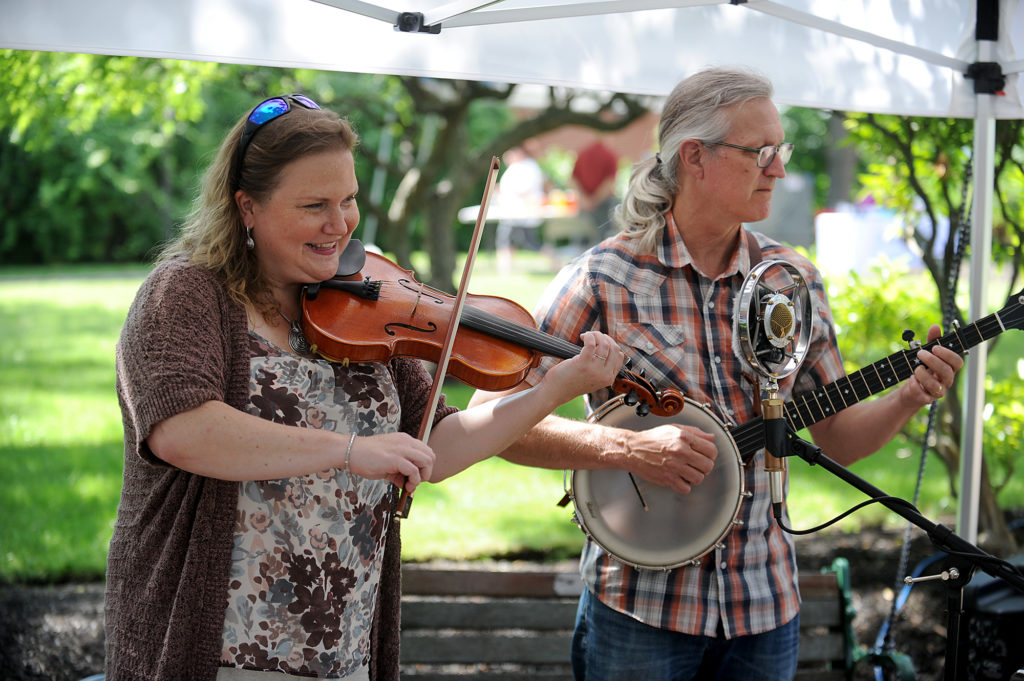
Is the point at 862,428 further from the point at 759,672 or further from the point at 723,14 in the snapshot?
the point at 723,14

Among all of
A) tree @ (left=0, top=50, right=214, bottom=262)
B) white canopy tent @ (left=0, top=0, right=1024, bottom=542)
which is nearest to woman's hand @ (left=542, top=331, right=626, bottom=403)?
white canopy tent @ (left=0, top=0, right=1024, bottom=542)

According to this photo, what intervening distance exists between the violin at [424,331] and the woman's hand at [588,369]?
4.0 inches

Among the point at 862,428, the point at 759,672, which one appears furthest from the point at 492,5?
the point at 759,672

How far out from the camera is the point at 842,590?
3.22 meters

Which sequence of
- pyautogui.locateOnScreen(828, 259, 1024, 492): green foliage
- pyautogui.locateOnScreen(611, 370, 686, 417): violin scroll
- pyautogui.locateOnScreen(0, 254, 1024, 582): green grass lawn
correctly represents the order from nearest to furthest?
pyautogui.locateOnScreen(611, 370, 686, 417): violin scroll, pyautogui.locateOnScreen(828, 259, 1024, 492): green foliage, pyautogui.locateOnScreen(0, 254, 1024, 582): green grass lawn

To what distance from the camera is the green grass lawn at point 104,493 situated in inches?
181

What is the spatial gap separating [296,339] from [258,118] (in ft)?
1.34

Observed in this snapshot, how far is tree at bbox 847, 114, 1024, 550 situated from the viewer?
390 centimetres

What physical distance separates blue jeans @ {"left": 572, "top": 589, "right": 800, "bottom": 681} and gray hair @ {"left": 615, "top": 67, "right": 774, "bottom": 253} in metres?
0.89

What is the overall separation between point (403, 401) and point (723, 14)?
5.51 ft

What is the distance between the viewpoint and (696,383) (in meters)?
2.23

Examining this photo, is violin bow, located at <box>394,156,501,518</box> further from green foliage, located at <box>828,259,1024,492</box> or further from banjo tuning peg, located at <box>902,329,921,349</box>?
green foliage, located at <box>828,259,1024,492</box>

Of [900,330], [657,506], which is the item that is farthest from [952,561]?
[900,330]

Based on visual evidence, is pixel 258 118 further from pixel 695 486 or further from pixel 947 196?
pixel 947 196
